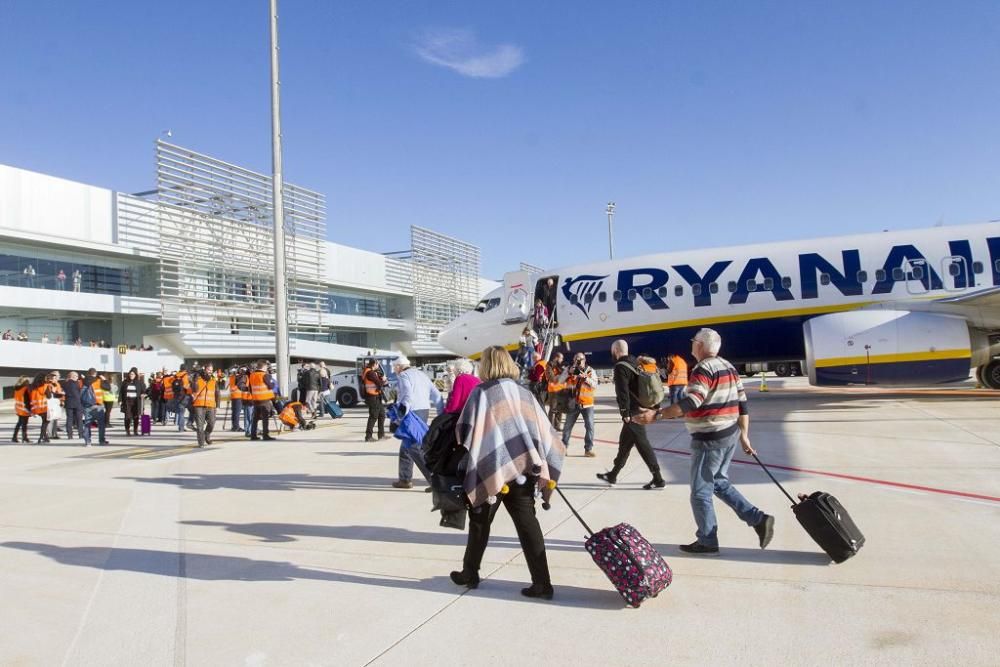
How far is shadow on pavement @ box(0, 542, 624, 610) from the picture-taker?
4262 mm

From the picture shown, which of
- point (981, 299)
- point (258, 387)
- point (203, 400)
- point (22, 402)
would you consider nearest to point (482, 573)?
point (203, 400)

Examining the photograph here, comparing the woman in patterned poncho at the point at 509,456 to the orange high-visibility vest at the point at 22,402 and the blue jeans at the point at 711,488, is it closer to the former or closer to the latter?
the blue jeans at the point at 711,488

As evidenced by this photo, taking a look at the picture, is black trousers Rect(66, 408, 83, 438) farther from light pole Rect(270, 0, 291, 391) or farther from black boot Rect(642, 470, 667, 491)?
black boot Rect(642, 470, 667, 491)

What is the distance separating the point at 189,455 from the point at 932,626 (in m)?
11.1

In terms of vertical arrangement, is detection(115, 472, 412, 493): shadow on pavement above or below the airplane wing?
below

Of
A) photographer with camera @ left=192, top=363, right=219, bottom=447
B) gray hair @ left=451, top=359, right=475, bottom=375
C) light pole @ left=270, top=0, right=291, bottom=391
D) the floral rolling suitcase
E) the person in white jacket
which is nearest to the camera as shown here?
the floral rolling suitcase

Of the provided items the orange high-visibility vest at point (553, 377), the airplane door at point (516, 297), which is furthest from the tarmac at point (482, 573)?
the airplane door at point (516, 297)

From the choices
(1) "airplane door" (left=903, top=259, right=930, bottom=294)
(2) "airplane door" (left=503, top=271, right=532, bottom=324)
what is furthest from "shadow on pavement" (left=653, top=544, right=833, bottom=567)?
(2) "airplane door" (left=503, top=271, right=532, bottom=324)

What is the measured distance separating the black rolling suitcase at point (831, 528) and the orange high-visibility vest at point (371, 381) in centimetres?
876

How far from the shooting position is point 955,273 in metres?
14.8

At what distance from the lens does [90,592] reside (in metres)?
4.56

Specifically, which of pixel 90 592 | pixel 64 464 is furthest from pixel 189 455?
pixel 90 592

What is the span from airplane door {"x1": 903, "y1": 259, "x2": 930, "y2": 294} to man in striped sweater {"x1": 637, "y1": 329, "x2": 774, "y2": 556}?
12.4m

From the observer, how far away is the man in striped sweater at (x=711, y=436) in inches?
191
